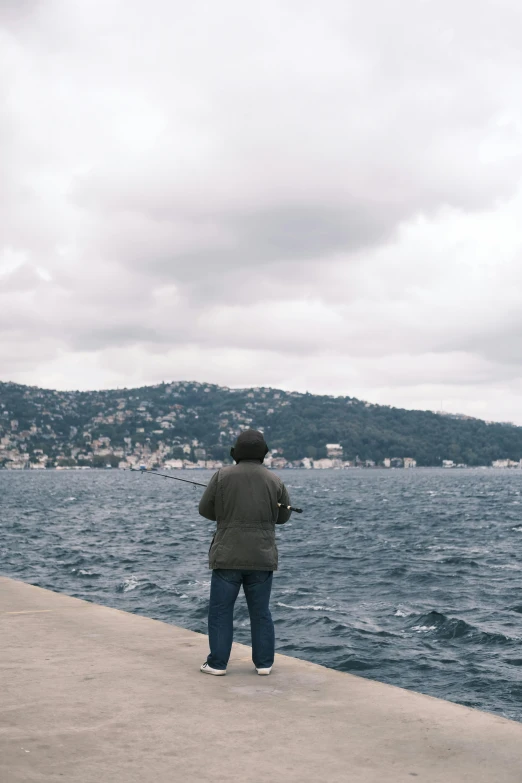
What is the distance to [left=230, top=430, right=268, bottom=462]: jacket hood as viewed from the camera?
6.59 m

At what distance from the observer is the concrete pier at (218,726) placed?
404cm

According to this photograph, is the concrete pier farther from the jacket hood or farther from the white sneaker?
the jacket hood

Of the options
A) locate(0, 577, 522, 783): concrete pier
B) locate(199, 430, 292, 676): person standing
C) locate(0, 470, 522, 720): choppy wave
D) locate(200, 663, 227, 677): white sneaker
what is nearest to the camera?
locate(0, 577, 522, 783): concrete pier

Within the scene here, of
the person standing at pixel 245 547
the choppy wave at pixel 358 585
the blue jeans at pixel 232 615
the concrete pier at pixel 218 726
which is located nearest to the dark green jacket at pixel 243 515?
the person standing at pixel 245 547

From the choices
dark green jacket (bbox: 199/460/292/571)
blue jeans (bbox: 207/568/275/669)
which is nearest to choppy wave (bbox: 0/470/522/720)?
blue jeans (bbox: 207/568/275/669)

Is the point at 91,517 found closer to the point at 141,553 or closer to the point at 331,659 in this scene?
the point at 141,553

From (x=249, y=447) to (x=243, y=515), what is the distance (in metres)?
0.55

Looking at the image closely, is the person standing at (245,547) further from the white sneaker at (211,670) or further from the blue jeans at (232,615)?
the white sneaker at (211,670)

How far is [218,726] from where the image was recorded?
4730 mm

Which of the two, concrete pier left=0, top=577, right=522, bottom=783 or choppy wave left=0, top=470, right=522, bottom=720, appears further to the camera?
choppy wave left=0, top=470, right=522, bottom=720

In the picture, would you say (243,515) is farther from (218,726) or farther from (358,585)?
→ (358,585)

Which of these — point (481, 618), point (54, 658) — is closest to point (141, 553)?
point (481, 618)

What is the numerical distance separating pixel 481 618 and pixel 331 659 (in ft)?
16.0

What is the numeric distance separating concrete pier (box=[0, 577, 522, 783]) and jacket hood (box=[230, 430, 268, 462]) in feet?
5.40
